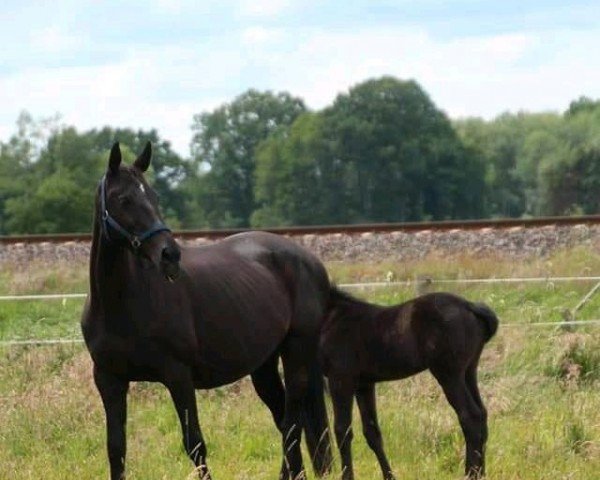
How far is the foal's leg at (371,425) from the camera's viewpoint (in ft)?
29.3

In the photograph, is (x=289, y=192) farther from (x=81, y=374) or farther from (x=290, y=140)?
(x=81, y=374)

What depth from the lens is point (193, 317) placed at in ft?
26.4

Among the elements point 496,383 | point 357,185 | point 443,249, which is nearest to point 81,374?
point 496,383

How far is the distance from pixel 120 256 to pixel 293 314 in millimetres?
1661

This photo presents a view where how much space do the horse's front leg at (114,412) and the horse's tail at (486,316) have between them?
245 centimetres

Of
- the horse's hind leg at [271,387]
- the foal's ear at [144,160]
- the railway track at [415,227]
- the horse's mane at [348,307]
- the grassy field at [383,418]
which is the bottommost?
the grassy field at [383,418]

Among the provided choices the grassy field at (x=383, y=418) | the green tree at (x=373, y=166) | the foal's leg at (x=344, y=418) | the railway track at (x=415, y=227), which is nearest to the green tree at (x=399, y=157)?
the green tree at (x=373, y=166)

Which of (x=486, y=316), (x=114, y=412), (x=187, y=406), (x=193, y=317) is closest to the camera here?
(x=187, y=406)

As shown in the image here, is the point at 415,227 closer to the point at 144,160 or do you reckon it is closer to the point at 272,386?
the point at 272,386

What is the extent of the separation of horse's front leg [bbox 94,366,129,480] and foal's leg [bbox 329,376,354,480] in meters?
1.52

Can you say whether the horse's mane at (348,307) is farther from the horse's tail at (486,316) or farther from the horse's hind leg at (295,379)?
the horse's tail at (486,316)

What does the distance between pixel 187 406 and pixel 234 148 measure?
70.9 metres

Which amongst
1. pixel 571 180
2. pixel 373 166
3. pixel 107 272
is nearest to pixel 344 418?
pixel 107 272

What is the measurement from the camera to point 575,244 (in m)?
21.7
